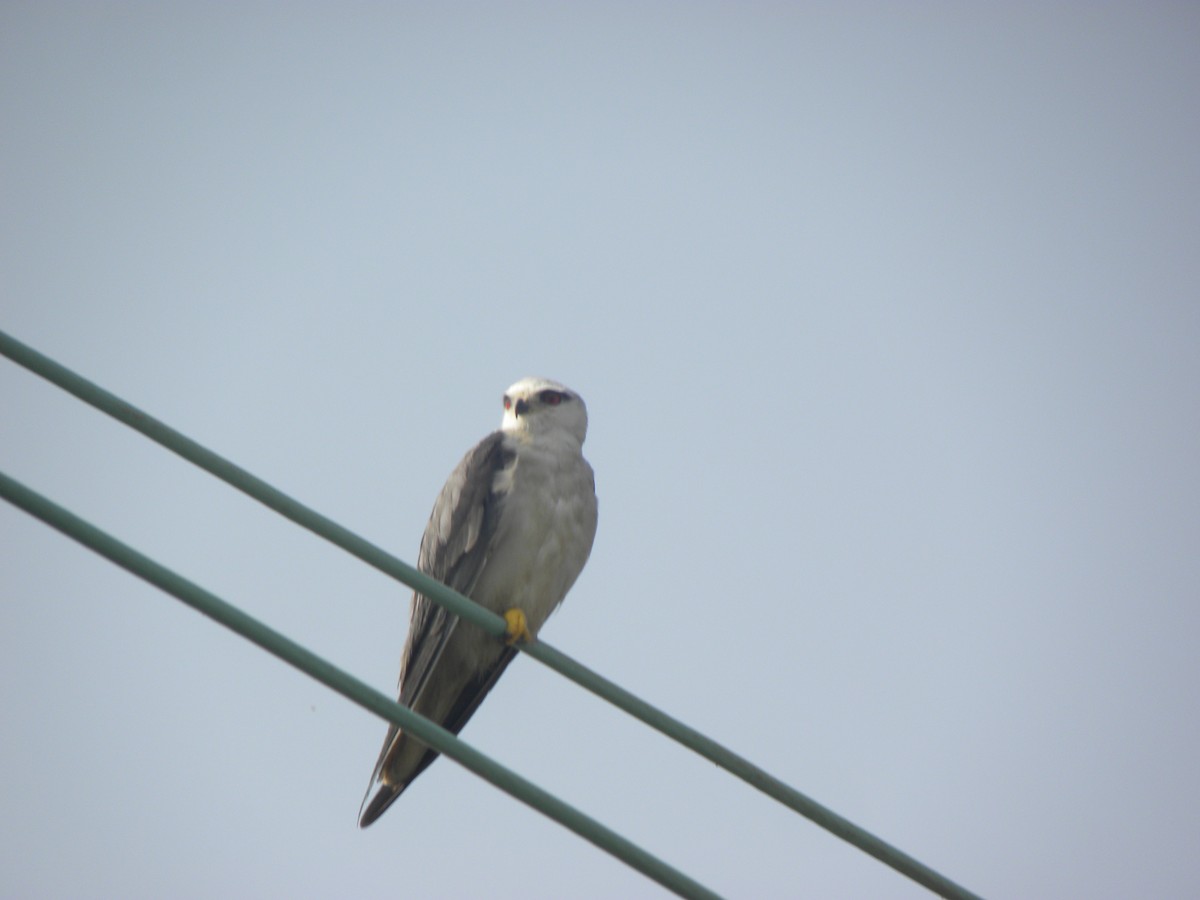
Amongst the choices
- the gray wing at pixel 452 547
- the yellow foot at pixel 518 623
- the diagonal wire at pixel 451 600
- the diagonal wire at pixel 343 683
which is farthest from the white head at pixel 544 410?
the diagonal wire at pixel 343 683

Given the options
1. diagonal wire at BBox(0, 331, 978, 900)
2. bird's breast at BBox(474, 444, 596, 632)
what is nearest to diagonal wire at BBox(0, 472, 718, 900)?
diagonal wire at BBox(0, 331, 978, 900)

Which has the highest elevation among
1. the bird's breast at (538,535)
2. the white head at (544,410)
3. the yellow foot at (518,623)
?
the white head at (544,410)

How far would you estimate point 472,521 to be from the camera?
18.2 ft

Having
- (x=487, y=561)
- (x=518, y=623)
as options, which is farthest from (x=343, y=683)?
(x=487, y=561)

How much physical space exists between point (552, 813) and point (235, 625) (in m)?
0.79

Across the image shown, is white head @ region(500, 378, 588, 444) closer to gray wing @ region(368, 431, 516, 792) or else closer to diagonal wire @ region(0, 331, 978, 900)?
gray wing @ region(368, 431, 516, 792)

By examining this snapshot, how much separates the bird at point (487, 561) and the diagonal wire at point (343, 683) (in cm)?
253

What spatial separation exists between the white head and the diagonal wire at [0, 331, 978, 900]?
2.83 meters

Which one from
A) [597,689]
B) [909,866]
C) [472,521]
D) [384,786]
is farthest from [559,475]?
[909,866]

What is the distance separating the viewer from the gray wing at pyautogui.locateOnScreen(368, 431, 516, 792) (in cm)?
521

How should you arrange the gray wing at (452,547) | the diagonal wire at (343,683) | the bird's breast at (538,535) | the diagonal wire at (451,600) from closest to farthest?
1. the diagonal wire at (343,683)
2. the diagonal wire at (451,600)
3. the gray wing at (452,547)
4. the bird's breast at (538,535)

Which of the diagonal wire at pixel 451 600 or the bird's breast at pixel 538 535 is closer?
the diagonal wire at pixel 451 600

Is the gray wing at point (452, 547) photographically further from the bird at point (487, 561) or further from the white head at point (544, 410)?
the white head at point (544, 410)

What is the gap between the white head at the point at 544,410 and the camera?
623 cm
